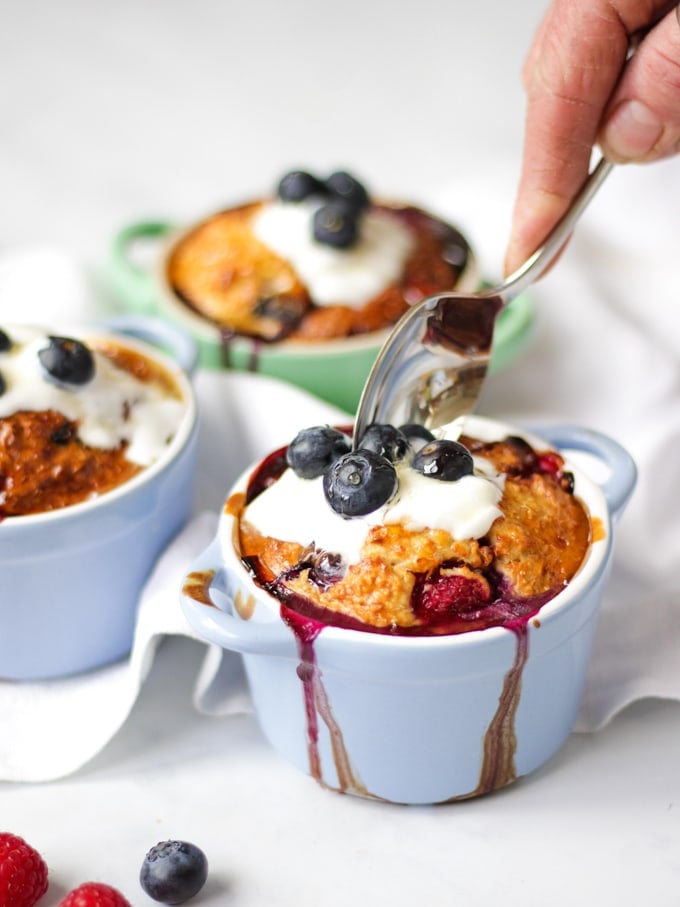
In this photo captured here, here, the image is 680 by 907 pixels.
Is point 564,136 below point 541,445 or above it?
above

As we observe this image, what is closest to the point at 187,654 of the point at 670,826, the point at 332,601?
the point at 332,601

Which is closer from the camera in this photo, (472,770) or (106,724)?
(472,770)

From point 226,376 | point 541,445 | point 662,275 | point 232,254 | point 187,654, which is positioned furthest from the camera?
point 662,275

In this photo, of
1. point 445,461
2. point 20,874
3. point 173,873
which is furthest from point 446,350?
point 20,874

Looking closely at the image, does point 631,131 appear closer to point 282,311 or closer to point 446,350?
point 446,350

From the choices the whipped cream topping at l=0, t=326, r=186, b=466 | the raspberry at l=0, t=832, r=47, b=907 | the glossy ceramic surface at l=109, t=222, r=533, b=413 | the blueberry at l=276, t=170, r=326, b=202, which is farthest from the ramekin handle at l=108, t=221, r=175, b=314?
the raspberry at l=0, t=832, r=47, b=907

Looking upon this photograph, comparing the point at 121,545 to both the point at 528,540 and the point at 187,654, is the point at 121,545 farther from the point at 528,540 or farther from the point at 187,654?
the point at 528,540

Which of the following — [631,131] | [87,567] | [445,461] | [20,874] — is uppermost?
[631,131]
